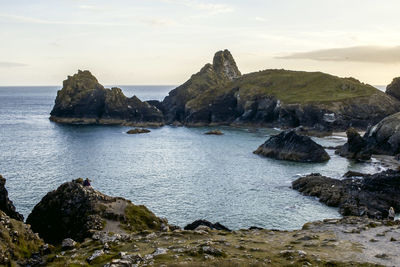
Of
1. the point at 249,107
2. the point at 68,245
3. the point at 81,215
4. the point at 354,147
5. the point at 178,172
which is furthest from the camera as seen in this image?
the point at 249,107

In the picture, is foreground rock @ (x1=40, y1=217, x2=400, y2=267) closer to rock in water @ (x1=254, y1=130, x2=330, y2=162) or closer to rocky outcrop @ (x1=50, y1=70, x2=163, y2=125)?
rock in water @ (x1=254, y1=130, x2=330, y2=162)

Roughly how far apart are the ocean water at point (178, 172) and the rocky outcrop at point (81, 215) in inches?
569

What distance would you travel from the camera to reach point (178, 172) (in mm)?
82000

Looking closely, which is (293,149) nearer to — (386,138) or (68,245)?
(386,138)

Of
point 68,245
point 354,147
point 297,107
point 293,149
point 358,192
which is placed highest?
point 297,107

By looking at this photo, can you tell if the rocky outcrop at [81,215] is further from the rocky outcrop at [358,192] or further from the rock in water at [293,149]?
the rock in water at [293,149]

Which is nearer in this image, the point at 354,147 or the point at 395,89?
the point at 354,147

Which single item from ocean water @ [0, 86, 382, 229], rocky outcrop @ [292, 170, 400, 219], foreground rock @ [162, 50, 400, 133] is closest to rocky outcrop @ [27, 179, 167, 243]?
ocean water @ [0, 86, 382, 229]

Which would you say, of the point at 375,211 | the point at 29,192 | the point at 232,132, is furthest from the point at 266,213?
the point at 232,132

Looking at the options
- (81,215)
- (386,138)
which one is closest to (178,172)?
(81,215)

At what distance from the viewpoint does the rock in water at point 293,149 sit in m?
93.3

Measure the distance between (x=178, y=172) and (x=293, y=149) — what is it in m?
30.3

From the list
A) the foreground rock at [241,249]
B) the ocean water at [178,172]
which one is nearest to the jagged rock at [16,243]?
the foreground rock at [241,249]

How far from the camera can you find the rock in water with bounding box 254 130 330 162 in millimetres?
93312
